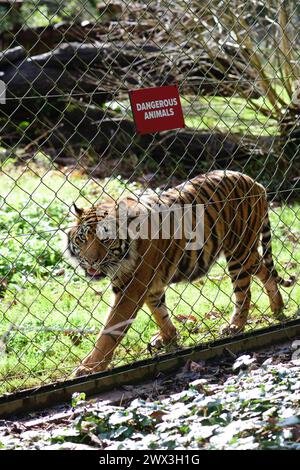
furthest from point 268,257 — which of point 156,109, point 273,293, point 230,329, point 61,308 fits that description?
point 156,109

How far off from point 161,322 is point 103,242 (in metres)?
0.66

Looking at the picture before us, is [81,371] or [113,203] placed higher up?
[113,203]

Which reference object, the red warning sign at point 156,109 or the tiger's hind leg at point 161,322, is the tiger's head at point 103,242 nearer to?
the tiger's hind leg at point 161,322

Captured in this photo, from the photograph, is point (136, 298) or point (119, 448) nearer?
point (119, 448)

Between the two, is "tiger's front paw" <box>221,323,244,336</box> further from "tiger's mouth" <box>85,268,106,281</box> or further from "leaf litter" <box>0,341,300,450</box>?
"leaf litter" <box>0,341,300,450</box>

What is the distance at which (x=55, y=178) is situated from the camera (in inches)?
380

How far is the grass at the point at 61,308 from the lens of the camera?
4.48 metres

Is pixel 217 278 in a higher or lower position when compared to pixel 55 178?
lower

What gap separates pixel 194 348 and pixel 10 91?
6.70m

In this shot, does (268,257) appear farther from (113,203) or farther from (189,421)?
(189,421)

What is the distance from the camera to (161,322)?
534cm

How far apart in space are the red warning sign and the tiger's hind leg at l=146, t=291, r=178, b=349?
1.44 metres

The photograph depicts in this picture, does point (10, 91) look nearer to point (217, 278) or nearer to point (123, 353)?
point (217, 278)

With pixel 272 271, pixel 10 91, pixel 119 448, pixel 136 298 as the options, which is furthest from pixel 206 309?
pixel 10 91
